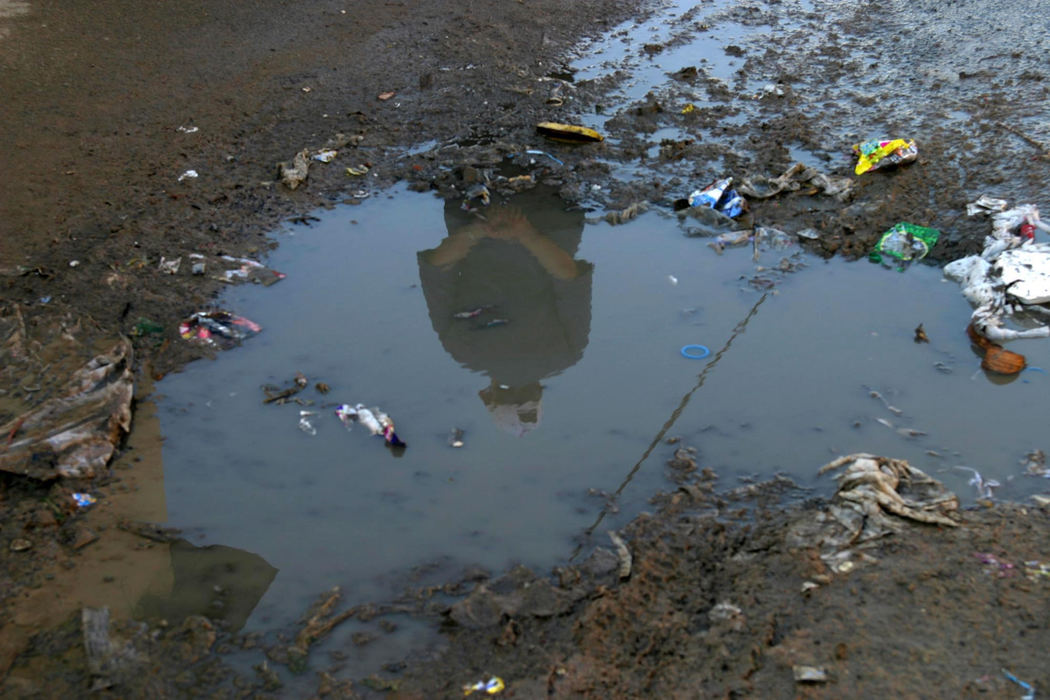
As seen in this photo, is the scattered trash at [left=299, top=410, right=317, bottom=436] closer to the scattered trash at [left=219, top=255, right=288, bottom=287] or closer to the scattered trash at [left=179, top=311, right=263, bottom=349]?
the scattered trash at [left=179, top=311, right=263, bottom=349]

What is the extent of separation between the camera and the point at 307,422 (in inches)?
153

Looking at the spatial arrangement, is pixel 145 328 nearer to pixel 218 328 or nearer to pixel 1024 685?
pixel 218 328

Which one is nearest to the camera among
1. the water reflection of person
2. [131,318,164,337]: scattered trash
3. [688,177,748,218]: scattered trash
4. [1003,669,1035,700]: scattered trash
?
[1003,669,1035,700]: scattered trash

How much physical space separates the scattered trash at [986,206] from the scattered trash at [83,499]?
A: 525cm

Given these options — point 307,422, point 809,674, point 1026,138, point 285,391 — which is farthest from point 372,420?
point 1026,138

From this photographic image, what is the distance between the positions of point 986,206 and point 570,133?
302cm

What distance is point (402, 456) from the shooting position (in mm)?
3711

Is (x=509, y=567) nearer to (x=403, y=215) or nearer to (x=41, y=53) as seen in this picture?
(x=403, y=215)

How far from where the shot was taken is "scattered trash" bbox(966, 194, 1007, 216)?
492 centimetres

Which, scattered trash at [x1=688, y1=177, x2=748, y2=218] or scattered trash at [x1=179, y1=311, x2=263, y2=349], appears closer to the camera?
scattered trash at [x1=179, y1=311, x2=263, y2=349]

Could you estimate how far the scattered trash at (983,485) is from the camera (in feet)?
10.6

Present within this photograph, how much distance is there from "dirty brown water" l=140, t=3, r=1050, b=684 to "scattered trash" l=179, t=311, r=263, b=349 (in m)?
0.09

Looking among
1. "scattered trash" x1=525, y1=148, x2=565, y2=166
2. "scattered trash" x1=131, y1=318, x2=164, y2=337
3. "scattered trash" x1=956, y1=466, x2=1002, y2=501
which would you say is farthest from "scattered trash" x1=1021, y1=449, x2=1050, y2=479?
"scattered trash" x1=131, y1=318, x2=164, y2=337

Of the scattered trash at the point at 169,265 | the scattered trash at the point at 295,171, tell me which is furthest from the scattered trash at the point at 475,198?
the scattered trash at the point at 169,265
